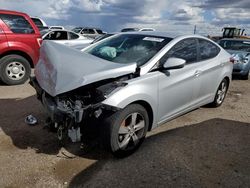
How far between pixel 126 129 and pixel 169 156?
2.43 ft

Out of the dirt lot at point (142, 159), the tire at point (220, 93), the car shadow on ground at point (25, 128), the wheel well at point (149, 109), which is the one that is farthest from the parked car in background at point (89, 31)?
the wheel well at point (149, 109)

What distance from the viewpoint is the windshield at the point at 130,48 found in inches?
148

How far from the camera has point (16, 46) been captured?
6820mm

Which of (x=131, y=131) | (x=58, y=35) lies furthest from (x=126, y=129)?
(x=58, y=35)

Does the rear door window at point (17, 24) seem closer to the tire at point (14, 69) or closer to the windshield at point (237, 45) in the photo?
the tire at point (14, 69)

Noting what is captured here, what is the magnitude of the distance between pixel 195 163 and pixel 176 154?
30 cm

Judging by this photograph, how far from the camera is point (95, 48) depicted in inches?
175

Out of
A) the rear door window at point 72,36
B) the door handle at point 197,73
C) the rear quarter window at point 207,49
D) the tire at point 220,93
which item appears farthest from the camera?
the rear door window at point 72,36

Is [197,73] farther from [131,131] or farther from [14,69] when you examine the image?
[14,69]

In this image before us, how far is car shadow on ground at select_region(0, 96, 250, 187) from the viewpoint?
294 centimetres

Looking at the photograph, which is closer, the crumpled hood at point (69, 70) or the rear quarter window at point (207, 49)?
the crumpled hood at point (69, 70)

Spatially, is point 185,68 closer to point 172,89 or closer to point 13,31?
point 172,89

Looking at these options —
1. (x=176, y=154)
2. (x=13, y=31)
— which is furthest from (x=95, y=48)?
(x=13, y=31)

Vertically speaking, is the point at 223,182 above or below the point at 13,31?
below
